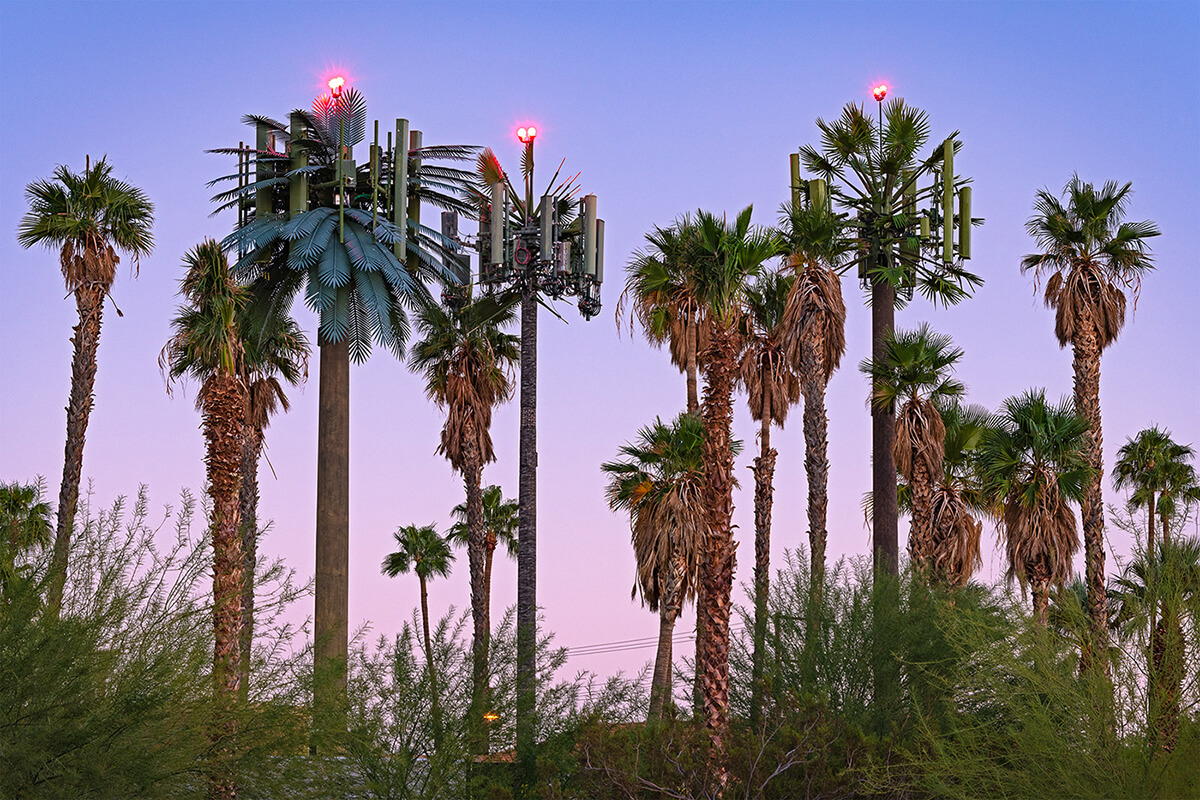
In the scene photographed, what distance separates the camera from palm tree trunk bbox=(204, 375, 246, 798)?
1809cm

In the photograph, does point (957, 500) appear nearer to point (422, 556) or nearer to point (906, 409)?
point (906, 409)

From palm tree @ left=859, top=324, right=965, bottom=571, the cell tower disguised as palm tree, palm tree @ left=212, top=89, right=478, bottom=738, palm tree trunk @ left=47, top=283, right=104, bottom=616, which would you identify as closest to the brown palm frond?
palm tree @ left=859, top=324, right=965, bottom=571

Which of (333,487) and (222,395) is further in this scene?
(333,487)

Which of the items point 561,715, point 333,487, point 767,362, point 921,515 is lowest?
point 561,715

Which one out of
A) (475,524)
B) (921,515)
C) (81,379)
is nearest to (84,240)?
(81,379)

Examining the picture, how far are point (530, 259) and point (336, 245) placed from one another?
8240 mm

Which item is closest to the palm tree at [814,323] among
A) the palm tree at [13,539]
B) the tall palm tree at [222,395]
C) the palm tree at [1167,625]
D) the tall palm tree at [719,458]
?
the tall palm tree at [719,458]

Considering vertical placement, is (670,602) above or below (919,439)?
below

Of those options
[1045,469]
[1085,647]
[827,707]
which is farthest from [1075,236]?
[1085,647]

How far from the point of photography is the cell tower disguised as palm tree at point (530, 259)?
32062 mm

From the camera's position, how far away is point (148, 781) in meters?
15.9

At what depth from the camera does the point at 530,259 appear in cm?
3425

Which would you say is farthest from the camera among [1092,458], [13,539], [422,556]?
[422,556]

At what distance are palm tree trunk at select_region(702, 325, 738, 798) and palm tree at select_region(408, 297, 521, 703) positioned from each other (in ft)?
62.8
